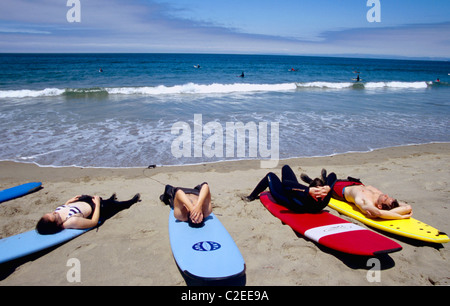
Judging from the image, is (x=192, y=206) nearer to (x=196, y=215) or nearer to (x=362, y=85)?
(x=196, y=215)

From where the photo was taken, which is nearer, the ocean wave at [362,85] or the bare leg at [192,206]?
the bare leg at [192,206]

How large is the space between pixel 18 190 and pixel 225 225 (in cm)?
422

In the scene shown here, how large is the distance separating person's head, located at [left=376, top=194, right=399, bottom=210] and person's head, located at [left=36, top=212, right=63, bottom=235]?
204 inches

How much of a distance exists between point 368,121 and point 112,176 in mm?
10795

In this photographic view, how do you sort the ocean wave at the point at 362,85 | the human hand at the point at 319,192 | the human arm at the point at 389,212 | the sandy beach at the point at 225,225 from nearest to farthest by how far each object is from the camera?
the sandy beach at the point at 225,225 < the human arm at the point at 389,212 < the human hand at the point at 319,192 < the ocean wave at the point at 362,85

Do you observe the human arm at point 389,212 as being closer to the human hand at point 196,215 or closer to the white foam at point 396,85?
the human hand at point 196,215

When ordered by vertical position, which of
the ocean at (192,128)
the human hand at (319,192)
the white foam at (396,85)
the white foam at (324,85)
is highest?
the white foam at (396,85)

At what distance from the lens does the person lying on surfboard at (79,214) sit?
405 centimetres

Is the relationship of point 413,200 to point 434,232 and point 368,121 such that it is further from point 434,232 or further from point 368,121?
point 368,121

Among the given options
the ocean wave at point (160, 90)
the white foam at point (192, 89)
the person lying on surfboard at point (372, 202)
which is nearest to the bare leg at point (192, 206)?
the person lying on surfboard at point (372, 202)

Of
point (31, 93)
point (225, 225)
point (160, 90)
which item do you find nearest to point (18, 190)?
point (225, 225)

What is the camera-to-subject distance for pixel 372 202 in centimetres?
477

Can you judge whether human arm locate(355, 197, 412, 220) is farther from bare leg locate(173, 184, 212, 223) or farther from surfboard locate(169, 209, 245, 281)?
bare leg locate(173, 184, 212, 223)

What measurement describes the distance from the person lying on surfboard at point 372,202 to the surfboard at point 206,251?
2372 mm
